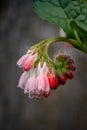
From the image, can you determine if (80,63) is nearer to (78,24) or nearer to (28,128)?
(28,128)

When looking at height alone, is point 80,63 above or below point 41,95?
above

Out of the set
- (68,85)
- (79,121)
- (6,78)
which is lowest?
(79,121)

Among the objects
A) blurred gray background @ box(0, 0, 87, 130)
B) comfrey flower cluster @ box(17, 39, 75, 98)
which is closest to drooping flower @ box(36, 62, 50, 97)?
comfrey flower cluster @ box(17, 39, 75, 98)

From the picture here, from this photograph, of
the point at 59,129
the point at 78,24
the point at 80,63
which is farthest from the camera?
the point at 59,129

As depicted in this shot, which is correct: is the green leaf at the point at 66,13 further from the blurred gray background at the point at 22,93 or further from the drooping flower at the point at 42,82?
the blurred gray background at the point at 22,93

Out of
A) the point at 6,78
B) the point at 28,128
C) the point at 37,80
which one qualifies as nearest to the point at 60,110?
the point at 28,128

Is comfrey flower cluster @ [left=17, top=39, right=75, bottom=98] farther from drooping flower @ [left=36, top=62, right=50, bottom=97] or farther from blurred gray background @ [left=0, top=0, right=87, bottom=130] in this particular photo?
blurred gray background @ [left=0, top=0, right=87, bottom=130]

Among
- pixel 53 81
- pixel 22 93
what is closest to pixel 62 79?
pixel 53 81
